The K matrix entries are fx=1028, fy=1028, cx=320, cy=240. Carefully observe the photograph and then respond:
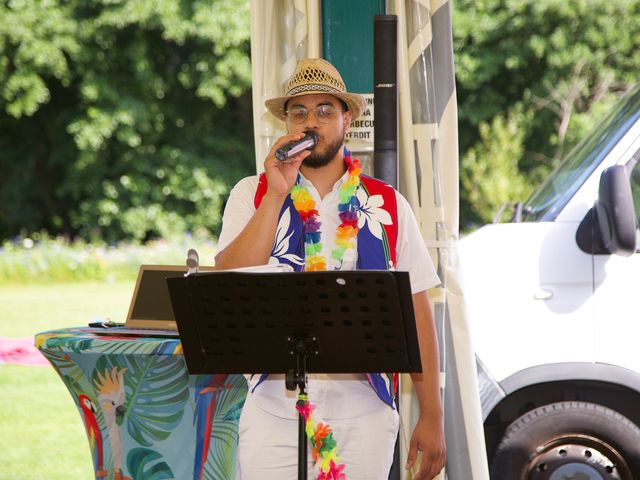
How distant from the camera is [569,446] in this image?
477cm

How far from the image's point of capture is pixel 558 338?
478cm

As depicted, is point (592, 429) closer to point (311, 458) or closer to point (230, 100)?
point (311, 458)

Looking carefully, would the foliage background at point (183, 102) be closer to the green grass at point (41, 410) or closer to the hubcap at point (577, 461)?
Answer: the green grass at point (41, 410)

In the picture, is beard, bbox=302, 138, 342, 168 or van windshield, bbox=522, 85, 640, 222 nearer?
beard, bbox=302, 138, 342, 168

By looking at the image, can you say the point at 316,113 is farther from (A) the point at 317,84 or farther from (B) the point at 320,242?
(B) the point at 320,242

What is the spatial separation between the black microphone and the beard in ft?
0.29

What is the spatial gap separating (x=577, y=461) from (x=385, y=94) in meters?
2.00

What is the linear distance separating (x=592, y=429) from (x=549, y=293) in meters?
0.66

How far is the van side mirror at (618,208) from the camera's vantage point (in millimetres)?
4441

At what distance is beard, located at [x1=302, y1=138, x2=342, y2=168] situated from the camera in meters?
3.58

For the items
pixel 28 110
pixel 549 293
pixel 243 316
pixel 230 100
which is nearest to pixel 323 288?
pixel 243 316

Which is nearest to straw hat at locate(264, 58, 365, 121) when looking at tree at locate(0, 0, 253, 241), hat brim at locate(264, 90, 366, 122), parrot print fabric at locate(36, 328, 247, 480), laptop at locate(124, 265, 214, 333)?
hat brim at locate(264, 90, 366, 122)

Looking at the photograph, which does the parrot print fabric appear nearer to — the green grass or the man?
the man

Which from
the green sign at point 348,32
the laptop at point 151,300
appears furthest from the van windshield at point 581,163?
the laptop at point 151,300
